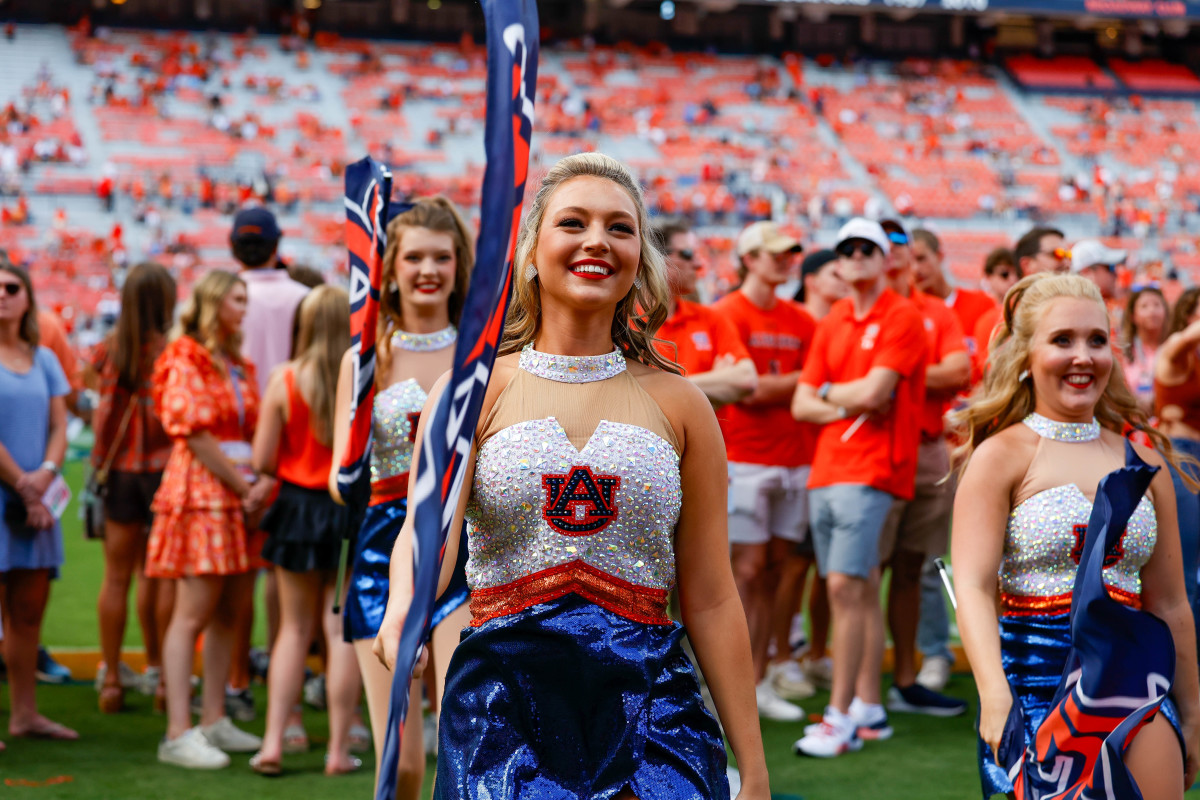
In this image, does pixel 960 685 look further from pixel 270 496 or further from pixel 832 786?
pixel 270 496

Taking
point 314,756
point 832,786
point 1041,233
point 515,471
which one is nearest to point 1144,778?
point 515,471

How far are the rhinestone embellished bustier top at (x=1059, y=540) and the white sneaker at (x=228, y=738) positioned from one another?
3325 mm

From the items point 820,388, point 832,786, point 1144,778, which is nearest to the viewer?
point 1144,778

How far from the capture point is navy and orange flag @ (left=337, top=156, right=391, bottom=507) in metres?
3.17

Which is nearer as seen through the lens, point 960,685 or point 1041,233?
point 1041,233

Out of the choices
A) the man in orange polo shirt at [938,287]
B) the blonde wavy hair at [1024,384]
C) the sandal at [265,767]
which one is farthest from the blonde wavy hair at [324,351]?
the man in orange polo shirt at [938,287]

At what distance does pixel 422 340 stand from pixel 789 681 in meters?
3.17

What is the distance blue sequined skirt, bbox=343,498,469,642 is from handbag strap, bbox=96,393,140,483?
7.61 ft

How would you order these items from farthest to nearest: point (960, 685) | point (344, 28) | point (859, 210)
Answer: point (344, 28)
point (859, 210)
point (960, 685)

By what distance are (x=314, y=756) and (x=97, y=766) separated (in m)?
0.82

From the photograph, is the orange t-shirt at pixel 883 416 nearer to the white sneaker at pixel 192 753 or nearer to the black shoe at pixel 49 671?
the white sneaker at pixel 192 753

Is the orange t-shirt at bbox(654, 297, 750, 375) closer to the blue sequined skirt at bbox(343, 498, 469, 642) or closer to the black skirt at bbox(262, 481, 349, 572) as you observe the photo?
the black skirt at bbox(262, 481, 349, 572)

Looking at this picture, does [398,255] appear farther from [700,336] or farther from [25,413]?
[25,413]

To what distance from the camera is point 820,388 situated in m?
5.29
